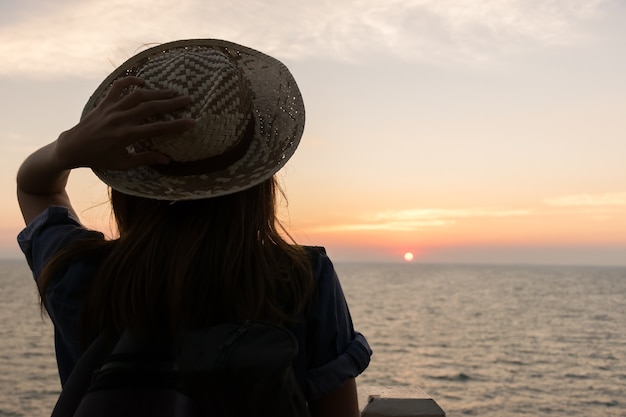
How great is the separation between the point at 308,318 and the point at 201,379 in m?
0.35

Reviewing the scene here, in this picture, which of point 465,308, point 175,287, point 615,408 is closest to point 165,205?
point 175,287

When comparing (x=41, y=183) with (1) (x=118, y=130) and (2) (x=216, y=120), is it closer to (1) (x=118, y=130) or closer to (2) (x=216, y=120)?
(1) (x=118, y=130)

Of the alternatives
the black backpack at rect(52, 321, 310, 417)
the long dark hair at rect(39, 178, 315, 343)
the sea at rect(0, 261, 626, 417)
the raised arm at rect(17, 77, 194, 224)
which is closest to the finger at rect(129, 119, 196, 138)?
the raised arm at rect(17, 77, 194, 224)

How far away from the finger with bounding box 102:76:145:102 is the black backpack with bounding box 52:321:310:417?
1.52 ft

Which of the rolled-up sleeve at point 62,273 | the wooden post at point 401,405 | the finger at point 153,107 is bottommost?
the wooden post at point 401,405

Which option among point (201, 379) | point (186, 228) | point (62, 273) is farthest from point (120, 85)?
point (201, 379)

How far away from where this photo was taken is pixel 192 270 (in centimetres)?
126

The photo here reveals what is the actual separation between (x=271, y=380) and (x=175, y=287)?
1.01ft

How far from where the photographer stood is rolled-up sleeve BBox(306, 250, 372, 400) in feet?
4.42

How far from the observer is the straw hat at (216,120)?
1240mm

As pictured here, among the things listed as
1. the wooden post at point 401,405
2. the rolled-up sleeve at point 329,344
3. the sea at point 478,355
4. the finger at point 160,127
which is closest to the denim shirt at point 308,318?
the rolled-up sleeve at point 329,344

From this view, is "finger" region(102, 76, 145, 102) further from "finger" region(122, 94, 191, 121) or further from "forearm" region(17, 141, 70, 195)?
"forearm" region(17, 141, 70, 195)

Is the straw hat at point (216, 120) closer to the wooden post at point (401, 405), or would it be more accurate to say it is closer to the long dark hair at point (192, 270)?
the long dark hair at point (192, 270)

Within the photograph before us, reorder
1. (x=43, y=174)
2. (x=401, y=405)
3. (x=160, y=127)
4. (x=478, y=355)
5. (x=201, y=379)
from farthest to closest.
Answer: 1. (x=478, y=355)
2. (x=401, y=405)
3. (x=43, y=174)
4. (x=160, y=127)
5. (x=201, y=379)
